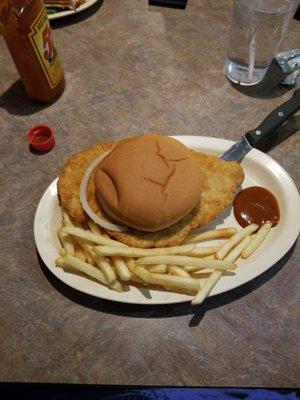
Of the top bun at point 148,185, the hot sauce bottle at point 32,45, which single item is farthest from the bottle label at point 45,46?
the top bun at point 148,185

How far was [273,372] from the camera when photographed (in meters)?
1.42

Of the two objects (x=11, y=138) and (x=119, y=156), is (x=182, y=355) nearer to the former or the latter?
(x=119, y=156)

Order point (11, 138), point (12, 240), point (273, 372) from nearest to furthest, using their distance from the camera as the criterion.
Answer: point (273, 372) < point (12, 240) < point (11, 138)

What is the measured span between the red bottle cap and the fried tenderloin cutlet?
1.44 feet

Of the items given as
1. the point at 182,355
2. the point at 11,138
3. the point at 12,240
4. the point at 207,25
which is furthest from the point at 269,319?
the point at 207,25

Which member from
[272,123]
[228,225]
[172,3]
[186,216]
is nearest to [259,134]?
[272,123]

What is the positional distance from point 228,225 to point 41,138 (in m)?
1.22

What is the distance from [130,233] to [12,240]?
0.69m

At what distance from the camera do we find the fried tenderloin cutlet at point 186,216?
4.91 ft

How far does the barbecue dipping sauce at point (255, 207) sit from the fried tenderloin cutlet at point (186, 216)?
142mm

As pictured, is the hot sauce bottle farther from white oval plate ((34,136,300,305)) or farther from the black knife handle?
the black knife handle

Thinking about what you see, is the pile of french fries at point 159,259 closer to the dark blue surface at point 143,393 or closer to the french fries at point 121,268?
the french fries at point 121,268

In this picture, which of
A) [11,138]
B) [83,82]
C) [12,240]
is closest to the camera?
[12,240]

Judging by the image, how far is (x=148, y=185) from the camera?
1421 millimetres
